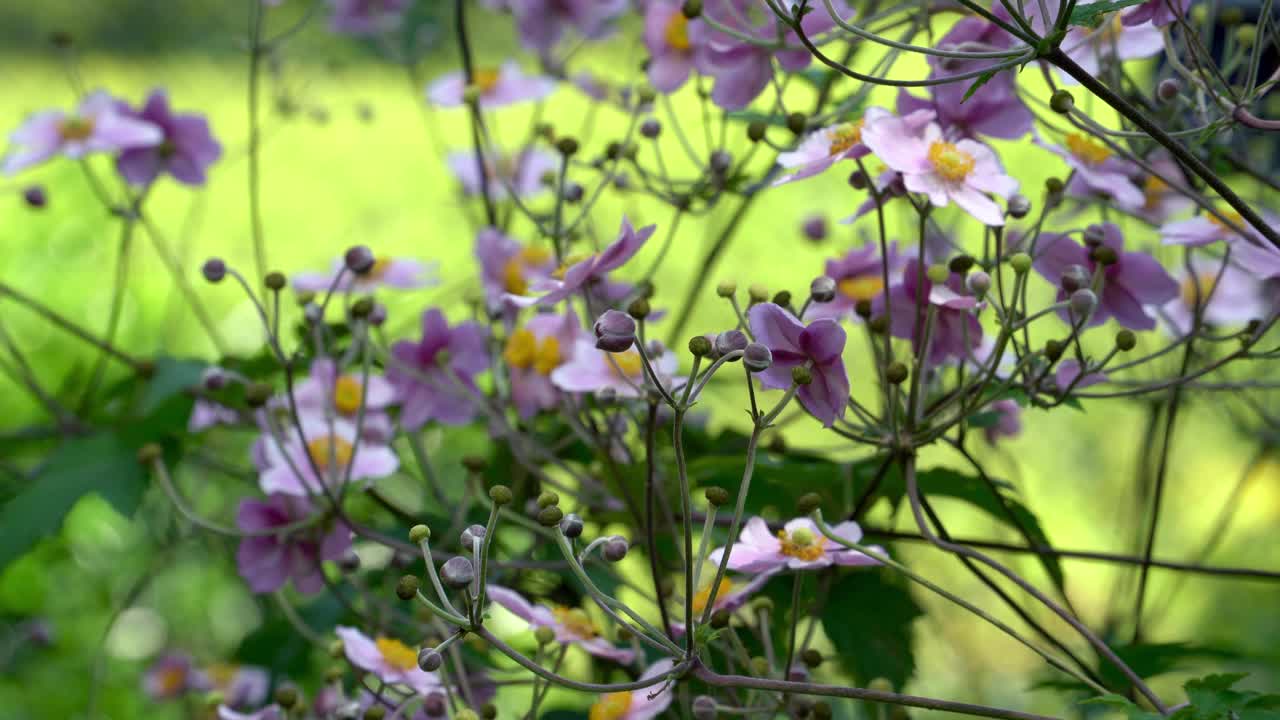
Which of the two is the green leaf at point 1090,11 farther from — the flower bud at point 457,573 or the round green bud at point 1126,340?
the flower bud at point 457,573

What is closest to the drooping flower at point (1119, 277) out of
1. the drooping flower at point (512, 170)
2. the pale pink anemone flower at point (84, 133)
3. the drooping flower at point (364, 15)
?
the drooping flower at point (512, 170)

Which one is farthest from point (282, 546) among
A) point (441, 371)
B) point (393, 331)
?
point (393, 331)

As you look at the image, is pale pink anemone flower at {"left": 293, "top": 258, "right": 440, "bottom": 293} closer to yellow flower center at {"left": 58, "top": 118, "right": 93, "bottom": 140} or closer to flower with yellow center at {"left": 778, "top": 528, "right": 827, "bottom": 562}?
yellow flower center at {"left": 58, "top": 118, "right": 93, "bottom": 140}

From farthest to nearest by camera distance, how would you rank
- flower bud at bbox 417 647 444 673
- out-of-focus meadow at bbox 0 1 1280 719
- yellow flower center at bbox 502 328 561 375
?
1. out-of-focus meadow at bbox 0 1 1280 719
2. yellow flower center at bbox 502 328 561 375
3. flower bud at bbox 417 647 444 673

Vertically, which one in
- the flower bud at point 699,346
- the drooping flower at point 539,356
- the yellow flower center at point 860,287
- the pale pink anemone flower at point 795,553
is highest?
the flower bud at point 699,346

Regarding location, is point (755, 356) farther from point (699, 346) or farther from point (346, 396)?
point (346, 396)

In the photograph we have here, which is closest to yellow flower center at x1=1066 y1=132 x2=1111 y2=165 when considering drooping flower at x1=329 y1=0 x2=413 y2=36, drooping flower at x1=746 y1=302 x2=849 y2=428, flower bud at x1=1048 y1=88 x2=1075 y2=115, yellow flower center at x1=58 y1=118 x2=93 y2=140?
flower bud at x1=1048 y1=88 x2=1075 y2=115

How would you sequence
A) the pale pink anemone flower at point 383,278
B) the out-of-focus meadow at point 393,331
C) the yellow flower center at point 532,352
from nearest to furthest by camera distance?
1. the yellow flower center at point 532,352
2. the pale pink anemone flower at point 383,278
3. the out-of-focus meadow at point 393,331
